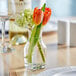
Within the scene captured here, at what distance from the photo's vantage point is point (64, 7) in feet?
20.8

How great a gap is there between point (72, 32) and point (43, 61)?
0.38 meters

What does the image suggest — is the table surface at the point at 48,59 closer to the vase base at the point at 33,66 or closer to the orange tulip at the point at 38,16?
the vase base at the point at 33,66

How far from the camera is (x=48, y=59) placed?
115cm

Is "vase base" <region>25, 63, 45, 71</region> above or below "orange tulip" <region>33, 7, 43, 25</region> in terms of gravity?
below

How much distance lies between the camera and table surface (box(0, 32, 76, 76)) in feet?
3.29

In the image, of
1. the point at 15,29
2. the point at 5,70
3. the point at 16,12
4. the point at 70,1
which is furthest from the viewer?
the point at 70,1

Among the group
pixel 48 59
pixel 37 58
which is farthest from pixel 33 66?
pixel 48 59

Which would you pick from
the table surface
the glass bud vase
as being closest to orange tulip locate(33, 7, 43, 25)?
the glass bud vase

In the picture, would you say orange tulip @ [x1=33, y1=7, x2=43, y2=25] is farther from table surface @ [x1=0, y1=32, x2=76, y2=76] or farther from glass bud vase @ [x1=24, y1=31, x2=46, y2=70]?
table surface @ [x1=0, y1=32, x2=76, y2=76]

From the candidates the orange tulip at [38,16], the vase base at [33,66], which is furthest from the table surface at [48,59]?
the orange tulip at [38,16]

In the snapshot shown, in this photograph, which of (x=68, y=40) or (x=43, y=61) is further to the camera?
(x=68, y=40)

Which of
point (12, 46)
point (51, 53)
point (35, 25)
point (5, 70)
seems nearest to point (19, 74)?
point (5, 70)

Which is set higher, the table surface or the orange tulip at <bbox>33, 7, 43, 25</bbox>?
the orange tulip at <bbox>33, 7, 43, 25</bbox>

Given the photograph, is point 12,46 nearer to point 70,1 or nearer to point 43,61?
point 43,61
